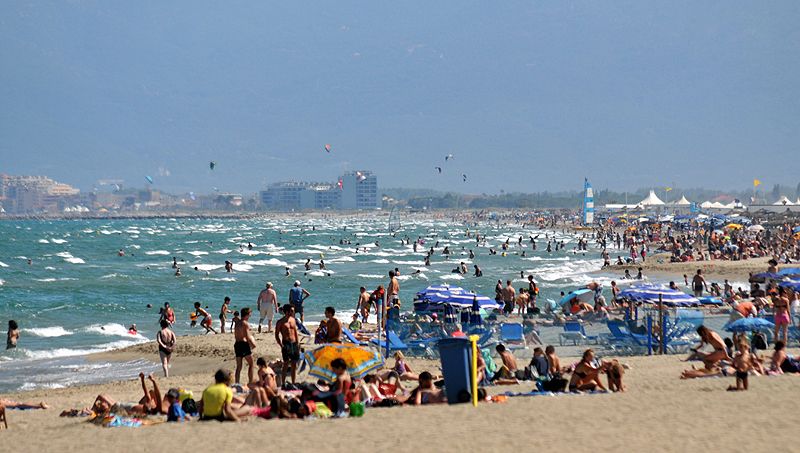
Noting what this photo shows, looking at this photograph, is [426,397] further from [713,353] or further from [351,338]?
[713,353]

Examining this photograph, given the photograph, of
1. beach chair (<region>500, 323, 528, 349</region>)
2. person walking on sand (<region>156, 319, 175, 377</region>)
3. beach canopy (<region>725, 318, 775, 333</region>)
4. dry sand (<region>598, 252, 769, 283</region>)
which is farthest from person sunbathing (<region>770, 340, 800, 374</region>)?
dry sand (<region>598, 252, 769, 283</region>)

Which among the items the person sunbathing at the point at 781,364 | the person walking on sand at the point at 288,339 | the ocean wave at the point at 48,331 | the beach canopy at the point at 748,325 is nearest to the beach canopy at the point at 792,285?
the beach canopy at the point at 748,325

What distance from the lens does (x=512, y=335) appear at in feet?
46.2

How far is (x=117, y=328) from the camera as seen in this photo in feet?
73.2

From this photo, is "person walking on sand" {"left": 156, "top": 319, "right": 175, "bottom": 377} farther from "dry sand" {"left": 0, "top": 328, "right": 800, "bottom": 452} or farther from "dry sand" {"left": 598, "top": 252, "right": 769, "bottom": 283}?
"dry sand" {"left": 598, "top": 252, "right": 769, "bottom": 283}

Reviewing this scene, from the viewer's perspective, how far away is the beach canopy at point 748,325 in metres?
13.2

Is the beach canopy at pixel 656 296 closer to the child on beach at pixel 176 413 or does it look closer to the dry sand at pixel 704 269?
the child on beach at pixel 176 413

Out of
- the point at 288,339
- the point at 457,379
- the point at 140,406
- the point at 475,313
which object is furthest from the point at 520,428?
the point at 475,313

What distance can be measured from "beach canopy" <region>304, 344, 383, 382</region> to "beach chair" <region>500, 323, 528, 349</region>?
4.15 metres

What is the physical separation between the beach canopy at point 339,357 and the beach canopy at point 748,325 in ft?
19.5

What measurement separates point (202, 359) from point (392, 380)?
6.59m

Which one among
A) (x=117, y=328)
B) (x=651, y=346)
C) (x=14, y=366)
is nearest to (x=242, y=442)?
(x=651, y=346)

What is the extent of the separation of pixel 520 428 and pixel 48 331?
55.4 feet

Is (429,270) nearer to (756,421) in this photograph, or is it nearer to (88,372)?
(88,372)
